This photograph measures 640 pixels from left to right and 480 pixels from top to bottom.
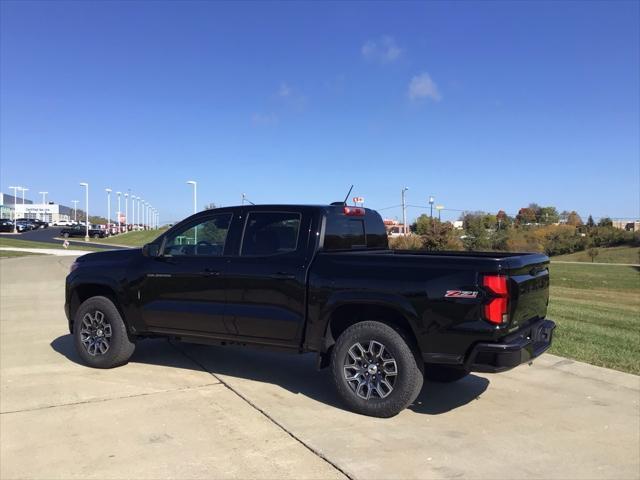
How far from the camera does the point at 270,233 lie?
225 inches

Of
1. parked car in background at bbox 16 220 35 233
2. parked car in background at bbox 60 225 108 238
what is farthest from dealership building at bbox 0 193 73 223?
parked car in background at bbox 60 225 108 238

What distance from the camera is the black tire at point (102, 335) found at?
250 inches

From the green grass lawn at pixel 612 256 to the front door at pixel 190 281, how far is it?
168 ft

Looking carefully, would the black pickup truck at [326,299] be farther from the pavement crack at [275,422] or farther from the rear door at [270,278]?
the pavement crack at [275,422]

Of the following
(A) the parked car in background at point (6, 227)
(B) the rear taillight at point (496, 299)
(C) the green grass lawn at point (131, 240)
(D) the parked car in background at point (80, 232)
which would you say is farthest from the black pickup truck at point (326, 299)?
(A) the parked car in background at point (6, 227)

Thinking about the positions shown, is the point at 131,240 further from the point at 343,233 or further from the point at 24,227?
the point at 343,233

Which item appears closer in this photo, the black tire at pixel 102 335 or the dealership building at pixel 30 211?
the black tire at pixel 102 335

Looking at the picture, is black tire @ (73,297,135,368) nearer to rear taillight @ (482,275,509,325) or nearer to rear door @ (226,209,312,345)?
rear door @ (226,209,312,345)

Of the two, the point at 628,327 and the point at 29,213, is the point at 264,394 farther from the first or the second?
the point at 29,213

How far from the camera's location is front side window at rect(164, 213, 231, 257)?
5969mm

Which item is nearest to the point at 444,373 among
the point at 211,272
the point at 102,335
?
the point at 211,272

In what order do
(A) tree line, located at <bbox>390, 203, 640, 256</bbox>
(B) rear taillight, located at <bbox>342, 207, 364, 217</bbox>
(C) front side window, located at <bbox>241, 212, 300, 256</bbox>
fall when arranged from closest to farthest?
(C) front side window, located at <bbox>241, 212, 300, 256</bbox>, (B) rear taillight, located at <bbox>342, 207, 364, 217</bbox>, (A) tree line, located at <bbox>390, 203, 640, 256</bbox>

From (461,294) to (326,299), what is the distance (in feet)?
4.10

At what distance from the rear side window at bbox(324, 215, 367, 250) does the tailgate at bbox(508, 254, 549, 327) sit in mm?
1781
